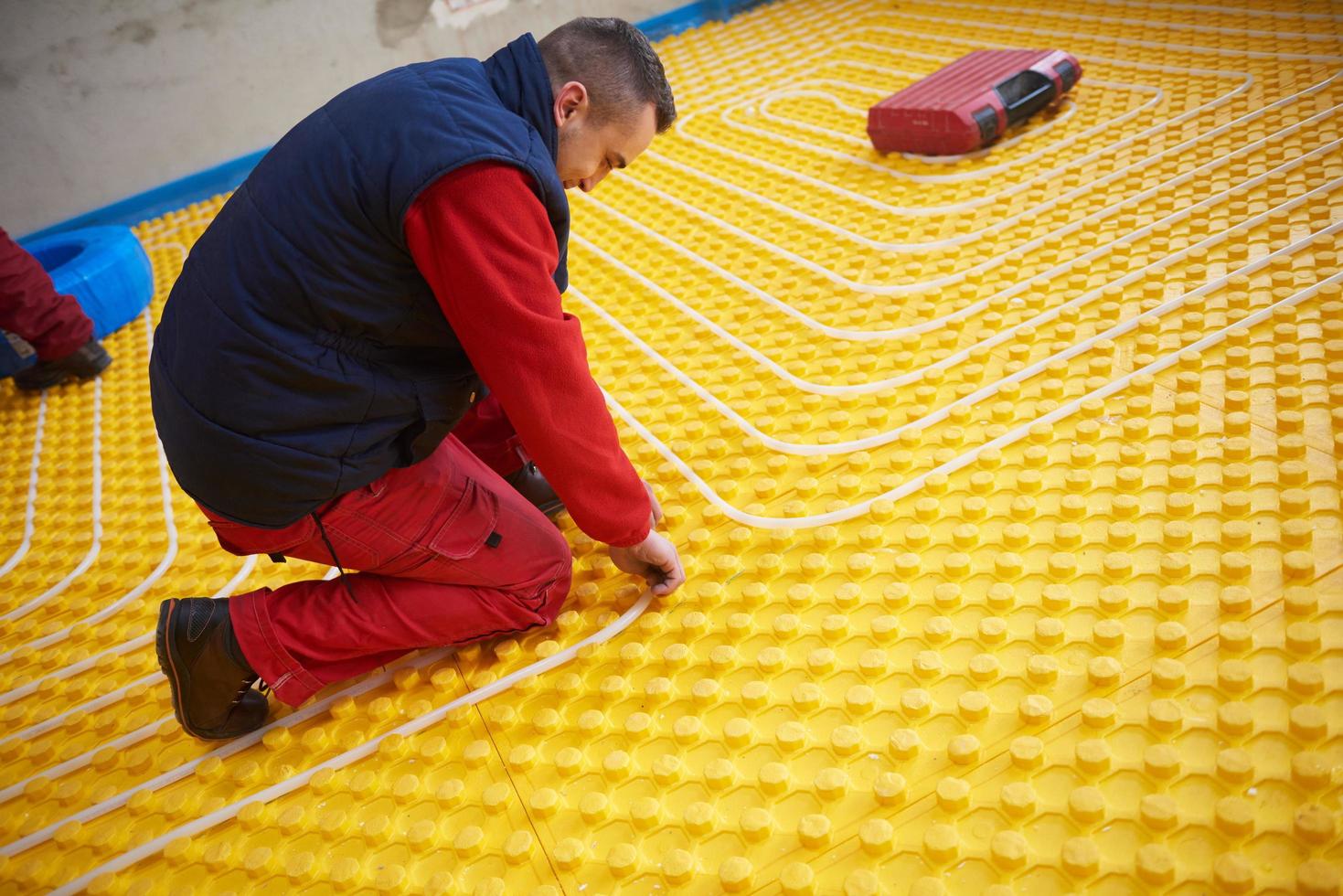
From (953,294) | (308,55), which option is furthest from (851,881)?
(308,55)

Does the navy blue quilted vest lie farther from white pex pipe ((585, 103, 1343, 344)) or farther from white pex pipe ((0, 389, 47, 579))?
white pex pipe ((0, 389, 47, 579))

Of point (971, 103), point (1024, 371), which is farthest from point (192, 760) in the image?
point (971, 103)

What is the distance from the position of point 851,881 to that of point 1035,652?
58 cm

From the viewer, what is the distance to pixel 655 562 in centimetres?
196

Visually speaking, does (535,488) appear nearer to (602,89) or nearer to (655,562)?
(655,562)

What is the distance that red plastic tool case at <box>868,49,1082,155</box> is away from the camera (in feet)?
11.9

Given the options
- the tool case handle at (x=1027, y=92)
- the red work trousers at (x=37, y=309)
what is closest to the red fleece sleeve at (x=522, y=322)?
the tool case handle at (x=1027, y=92)

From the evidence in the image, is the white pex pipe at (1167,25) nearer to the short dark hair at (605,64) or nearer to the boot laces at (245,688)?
the short dark hair at (605,64)

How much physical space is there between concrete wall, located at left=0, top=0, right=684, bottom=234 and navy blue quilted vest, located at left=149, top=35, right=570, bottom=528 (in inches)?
173

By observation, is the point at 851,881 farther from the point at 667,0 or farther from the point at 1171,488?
the point at 667,0

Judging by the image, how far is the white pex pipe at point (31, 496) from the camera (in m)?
2.84

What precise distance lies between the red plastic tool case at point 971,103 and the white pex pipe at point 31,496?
3.44 m

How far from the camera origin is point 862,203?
358 centimetres

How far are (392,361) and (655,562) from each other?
0.67 meters
